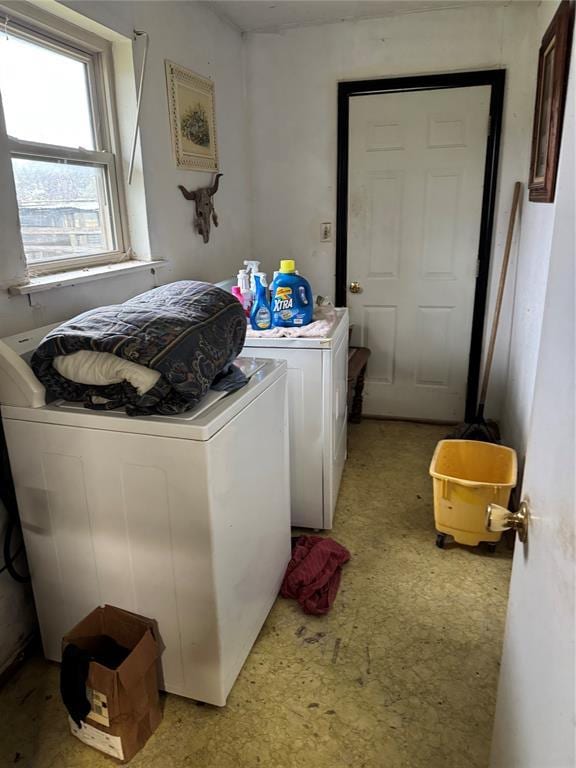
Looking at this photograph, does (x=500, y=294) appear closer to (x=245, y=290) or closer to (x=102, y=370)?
(x=245, y=290)

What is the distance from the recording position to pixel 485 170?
2.97 metres

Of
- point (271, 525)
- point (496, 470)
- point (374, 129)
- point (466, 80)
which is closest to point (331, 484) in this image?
point (271, 525)

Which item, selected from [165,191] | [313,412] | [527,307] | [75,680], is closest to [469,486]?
[313,412]

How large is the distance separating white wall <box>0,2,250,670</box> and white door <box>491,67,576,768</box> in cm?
143

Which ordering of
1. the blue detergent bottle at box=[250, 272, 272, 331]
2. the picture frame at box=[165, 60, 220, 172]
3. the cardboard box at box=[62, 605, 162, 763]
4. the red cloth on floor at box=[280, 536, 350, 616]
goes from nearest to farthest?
the cardboard box at box=[62, 605, 162, 763] < the red cloth on floor at box=[280, 536, 350, 616] < the blue detergent bottle at box=[250, 272, 272, 331] < the picture frame at box=[165, 60, 220, 172]

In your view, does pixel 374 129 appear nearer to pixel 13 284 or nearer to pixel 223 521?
pixel 13 284

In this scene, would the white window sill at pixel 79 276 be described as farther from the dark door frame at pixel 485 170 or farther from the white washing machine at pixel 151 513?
the dark door frame at pixel 485 170

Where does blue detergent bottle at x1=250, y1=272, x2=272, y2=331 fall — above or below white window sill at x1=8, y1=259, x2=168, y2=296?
below

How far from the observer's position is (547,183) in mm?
2045

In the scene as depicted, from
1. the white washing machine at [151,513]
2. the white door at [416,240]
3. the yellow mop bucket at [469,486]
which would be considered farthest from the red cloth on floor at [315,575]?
the white door at [416,240]

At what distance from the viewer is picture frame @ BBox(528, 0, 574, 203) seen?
1882 mm

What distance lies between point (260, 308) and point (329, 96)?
1698 mm

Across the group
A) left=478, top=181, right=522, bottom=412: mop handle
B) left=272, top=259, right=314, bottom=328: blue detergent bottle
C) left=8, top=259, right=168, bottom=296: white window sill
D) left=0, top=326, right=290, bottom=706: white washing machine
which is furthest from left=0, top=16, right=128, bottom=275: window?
left=478, top=181, right=522, bottom=412: mop handle

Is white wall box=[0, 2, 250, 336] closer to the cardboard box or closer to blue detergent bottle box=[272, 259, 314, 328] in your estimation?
blue detergent bottle box=[272, 259, 314, 328]
